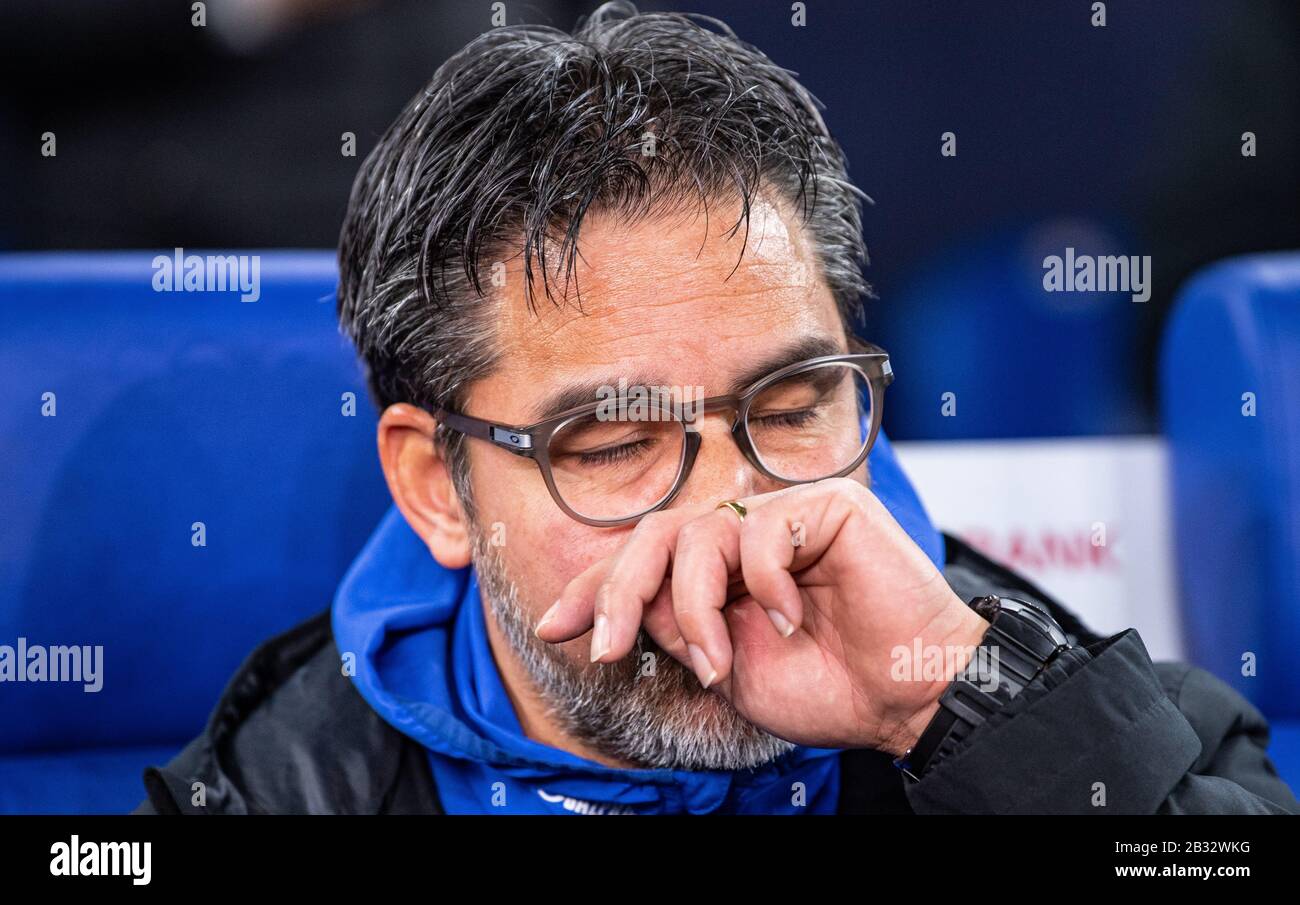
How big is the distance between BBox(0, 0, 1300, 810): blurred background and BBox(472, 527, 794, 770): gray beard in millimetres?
369

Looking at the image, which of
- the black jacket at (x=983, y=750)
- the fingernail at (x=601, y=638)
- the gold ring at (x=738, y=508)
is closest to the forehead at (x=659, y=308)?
the gold ring at (x=738, y=508)

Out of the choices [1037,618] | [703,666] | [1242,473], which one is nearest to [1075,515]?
[1242,473]

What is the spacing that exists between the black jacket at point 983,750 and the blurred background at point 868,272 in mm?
183

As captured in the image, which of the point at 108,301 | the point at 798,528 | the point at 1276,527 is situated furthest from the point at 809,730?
the point at 108,301

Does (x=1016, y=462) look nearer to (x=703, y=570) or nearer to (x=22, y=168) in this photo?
(x=703, y=570)

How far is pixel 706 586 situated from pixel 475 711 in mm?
463

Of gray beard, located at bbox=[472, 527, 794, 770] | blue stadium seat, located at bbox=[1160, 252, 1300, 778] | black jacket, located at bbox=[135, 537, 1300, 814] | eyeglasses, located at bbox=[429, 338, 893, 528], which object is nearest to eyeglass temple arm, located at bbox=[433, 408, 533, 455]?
eyeglasses, located at bbox=[429, 338, 893, 528]

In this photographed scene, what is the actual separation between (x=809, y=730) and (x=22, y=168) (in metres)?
1.06

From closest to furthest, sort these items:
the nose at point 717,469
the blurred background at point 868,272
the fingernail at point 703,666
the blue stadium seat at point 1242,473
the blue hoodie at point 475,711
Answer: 1. the fingernail at point 703,666
2. the nose at point 717,469
3. the blue hoodie at point 475,711
4. the blurred background at point 868,272
5. the blue stadium seat at point 1242,473

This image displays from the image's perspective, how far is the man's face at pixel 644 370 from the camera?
44.4 inches

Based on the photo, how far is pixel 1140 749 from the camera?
3.32 ft

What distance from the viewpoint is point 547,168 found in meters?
1.18

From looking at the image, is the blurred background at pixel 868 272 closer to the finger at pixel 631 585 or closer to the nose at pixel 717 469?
the nose at pixel 717 469

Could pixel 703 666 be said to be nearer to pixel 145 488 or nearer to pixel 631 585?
pixel 631 585
